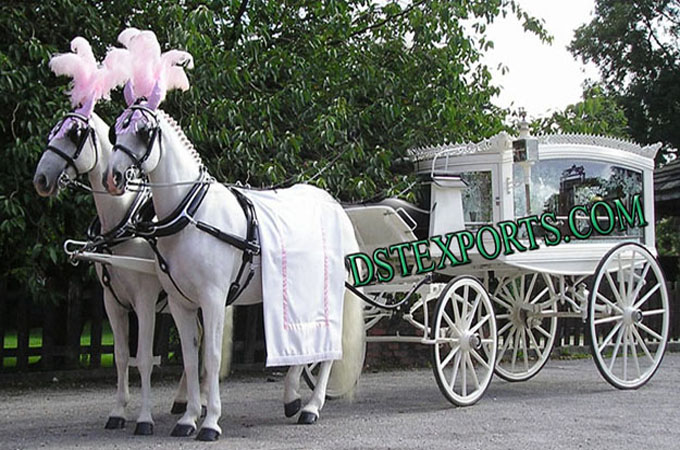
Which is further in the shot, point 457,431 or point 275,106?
point 275,106

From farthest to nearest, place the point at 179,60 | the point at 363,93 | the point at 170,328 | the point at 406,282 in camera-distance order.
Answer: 1. the point at 170,328
2. the point at 363,93
3. the point at 406,282
4. the point at 179,60

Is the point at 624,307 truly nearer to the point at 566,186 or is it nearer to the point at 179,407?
the point at 566,186

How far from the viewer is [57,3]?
8.80 metres

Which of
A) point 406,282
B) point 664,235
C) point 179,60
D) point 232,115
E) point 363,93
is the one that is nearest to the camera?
point 179,60

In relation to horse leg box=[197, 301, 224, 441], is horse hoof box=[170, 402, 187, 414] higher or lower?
lower

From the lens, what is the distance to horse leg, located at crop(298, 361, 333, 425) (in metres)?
6.48

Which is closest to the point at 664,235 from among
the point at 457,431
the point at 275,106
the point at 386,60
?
the point at 386,60

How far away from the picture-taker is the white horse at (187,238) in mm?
5559

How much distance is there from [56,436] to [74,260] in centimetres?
121

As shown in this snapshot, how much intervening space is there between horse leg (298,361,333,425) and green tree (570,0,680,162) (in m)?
21.4

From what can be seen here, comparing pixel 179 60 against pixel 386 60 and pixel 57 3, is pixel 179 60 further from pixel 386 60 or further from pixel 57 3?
pixel 386 60

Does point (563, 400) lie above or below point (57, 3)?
below

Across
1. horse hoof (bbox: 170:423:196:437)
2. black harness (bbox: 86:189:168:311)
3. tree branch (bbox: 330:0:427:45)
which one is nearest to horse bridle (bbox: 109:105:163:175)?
black harness (bbox: 86:189:168:311)

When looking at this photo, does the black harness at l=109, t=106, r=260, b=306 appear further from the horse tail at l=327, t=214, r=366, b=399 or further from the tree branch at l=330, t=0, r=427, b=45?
the tree branch at l=330, t=0, r=427, b=45
